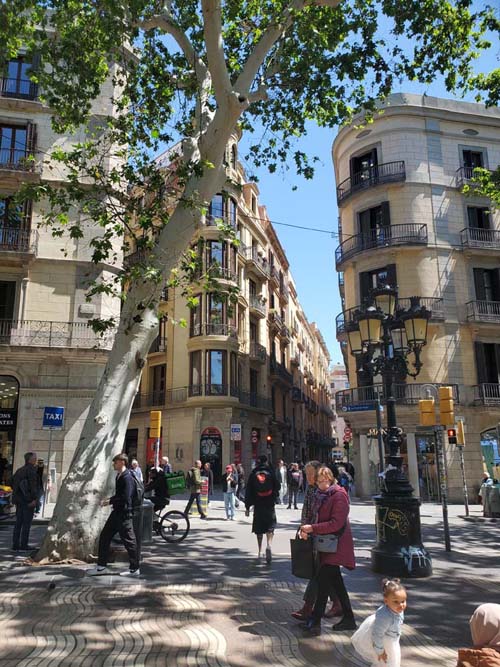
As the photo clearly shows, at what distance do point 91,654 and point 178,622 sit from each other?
3.57 feet

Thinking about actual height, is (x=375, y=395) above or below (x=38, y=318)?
below

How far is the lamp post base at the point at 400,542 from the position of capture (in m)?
7.74

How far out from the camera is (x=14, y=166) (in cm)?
2111

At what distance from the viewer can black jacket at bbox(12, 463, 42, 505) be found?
9.66m

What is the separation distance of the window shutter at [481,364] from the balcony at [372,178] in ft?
28.4

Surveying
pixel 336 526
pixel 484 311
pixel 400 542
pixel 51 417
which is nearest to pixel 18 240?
pixel 51 417

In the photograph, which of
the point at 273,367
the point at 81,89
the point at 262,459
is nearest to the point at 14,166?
the point at 81,89

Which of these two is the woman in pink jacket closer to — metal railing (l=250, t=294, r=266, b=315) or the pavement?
the pavement

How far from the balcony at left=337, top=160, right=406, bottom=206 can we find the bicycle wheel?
20.2 metres

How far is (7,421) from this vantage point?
790 inches

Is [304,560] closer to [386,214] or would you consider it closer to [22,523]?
[22,523]

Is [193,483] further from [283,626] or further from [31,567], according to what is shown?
[283,626]

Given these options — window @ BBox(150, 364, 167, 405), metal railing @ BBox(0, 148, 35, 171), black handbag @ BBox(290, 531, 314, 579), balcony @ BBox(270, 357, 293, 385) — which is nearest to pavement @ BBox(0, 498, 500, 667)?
black handbag @ BBox(290, 531, 314, 579)

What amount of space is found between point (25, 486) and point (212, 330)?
21446mm
